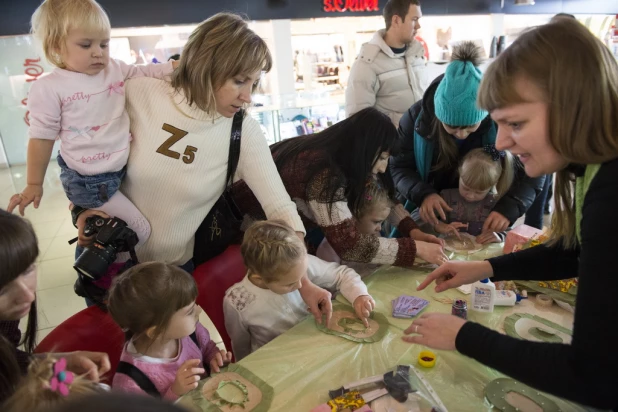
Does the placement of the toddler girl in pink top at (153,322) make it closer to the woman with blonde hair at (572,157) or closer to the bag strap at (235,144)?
the bag strap at (235,144)

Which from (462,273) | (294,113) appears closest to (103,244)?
(462,273)

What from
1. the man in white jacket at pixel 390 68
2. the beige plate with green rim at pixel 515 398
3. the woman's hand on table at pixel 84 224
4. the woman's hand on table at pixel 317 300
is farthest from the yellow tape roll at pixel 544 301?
the man in white jacket at pixel 390 68

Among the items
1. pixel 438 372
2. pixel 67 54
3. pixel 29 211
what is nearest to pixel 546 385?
pixel 438 372

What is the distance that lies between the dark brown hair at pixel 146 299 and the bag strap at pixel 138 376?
0.09 m

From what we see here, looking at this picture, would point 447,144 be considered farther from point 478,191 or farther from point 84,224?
point 84,224

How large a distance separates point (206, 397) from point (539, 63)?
3.54 ft

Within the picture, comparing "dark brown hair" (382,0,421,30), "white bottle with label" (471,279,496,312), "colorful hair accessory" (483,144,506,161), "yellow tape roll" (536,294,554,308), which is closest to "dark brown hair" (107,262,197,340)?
"white bottle with label" (471,279,496,312)

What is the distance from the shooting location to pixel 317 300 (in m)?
1.51

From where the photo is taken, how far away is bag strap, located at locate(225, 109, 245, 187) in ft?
5.25

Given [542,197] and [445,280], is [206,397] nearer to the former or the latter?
[445,280]

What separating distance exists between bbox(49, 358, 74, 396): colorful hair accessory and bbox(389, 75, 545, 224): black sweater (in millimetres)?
1846

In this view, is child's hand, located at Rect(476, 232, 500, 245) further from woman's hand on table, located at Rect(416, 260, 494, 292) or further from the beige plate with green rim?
the beige plate with green rim

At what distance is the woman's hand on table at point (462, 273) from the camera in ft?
4.57

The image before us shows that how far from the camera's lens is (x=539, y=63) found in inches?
33.7
